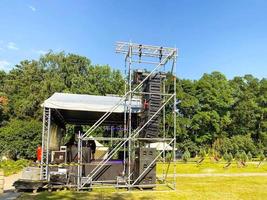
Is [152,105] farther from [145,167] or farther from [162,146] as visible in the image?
[162,146]

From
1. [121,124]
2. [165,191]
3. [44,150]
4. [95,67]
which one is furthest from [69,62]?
[165,191]

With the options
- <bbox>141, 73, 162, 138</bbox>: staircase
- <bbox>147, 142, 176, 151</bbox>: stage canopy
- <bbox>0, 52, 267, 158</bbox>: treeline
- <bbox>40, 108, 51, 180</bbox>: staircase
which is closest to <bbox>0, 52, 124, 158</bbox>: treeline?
<bbox>0, 52, 267, 158</bbox>: treeline

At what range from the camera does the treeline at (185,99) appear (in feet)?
Result: 138

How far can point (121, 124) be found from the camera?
21344 millimetres

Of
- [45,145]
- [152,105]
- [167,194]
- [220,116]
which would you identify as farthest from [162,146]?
[220,116]

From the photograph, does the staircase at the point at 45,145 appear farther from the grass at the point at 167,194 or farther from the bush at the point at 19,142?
the bush at the point at 19,142

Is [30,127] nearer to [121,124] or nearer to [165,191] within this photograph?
Result: [121,124]

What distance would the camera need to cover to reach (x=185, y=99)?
4709cm

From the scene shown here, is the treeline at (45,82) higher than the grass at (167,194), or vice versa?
the treeline at (45,82)

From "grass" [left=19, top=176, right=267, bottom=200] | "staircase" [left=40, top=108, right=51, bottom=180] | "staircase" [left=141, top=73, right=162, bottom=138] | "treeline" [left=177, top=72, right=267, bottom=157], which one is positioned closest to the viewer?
"grass" [left=19, top=176, right=267, bottom=200]

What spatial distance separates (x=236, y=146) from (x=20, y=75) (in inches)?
1151

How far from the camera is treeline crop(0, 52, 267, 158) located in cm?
4216

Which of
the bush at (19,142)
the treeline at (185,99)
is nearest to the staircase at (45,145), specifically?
the bush at (19,142)

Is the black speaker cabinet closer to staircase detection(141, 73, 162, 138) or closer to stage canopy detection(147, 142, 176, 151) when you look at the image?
staircase detection(141, 73, 162, 138)
